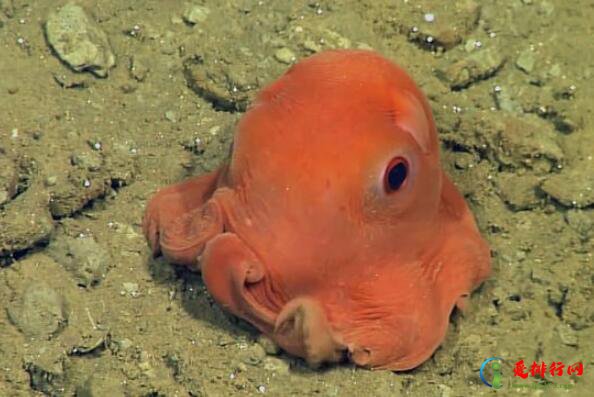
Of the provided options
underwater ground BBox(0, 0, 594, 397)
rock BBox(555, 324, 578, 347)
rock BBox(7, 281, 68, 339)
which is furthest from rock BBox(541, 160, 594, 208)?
rock BBox(7, 281, 68, 339)

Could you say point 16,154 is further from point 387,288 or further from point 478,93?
point 478,93

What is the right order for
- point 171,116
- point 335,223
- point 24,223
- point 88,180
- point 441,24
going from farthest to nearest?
point 441,24 → point 171,116 → point 88,180 → point 24,223 → point 335,223

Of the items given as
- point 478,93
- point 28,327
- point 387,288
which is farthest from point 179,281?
point 478,93

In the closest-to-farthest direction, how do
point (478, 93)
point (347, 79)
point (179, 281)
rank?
point (347, 79)
point (179, 281)
point (478, 93)

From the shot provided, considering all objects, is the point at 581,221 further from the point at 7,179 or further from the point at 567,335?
the point at 7,179

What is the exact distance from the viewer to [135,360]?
3.80 meters

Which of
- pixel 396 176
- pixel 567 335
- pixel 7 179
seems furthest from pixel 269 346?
pixel 7 179

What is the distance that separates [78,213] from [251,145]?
4.26ft

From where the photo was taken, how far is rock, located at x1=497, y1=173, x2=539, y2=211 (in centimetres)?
442

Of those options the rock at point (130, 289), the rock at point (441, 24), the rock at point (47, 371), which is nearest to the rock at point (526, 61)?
the rock at point (441, 24)

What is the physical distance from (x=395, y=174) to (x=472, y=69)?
1.72m

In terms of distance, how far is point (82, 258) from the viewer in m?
4.16

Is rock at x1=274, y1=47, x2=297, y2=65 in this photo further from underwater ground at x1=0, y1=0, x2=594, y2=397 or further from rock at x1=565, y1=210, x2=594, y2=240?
rock at x1=565, y1=210, x2=594, y2=240

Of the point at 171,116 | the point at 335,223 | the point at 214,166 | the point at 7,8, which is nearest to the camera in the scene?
the point at 335,223
